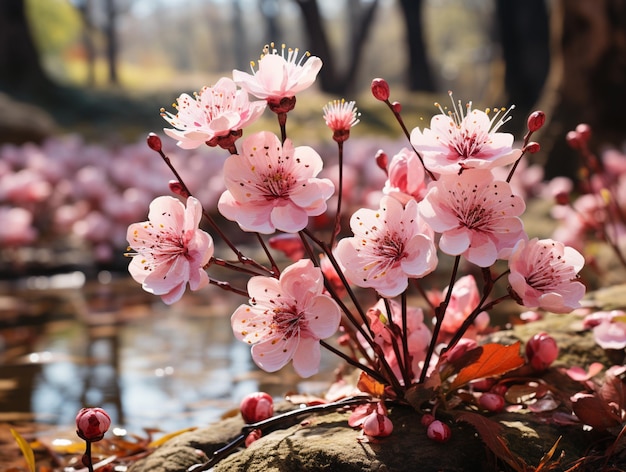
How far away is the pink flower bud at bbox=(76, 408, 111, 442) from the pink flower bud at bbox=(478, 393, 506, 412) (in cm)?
65

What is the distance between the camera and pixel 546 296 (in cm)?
126

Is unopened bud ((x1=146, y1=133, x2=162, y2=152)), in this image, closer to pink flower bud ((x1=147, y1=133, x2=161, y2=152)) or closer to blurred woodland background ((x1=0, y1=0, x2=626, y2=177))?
pink flower bud ((x1=147, y1=133, x2=161, y2=152))

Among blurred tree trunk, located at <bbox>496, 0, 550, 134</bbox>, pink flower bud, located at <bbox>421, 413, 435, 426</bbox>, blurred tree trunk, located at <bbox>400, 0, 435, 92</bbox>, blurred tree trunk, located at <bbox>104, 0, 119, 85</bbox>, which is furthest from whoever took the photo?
blurred tree trunk, located at <bbox>104, 0, 119, 85</bbox>

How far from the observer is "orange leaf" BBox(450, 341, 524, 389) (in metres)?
1.41

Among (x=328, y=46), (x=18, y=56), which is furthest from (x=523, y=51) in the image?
(x=18, y=56)

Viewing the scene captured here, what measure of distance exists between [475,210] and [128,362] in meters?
1.91

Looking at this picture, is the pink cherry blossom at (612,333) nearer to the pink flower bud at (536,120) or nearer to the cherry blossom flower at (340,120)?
the pink flower bud at (536,120)

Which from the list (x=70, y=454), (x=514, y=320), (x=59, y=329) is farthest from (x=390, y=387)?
(x=59, y=329)

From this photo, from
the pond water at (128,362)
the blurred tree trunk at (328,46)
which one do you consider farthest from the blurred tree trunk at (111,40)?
the pond water at (128,362)

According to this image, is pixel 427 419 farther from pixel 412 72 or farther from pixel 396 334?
pixel 412 72

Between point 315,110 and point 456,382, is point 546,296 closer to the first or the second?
point 456,382

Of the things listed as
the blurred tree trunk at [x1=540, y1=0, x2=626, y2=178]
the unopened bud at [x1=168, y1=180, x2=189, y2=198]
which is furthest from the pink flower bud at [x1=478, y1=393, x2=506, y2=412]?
the blurred tree trunk at [x1=540, y1=0, x2=626, y2=178]

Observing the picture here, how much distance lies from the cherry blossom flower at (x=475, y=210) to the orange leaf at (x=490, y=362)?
0.65 feet

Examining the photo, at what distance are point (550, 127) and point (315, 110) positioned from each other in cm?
743
